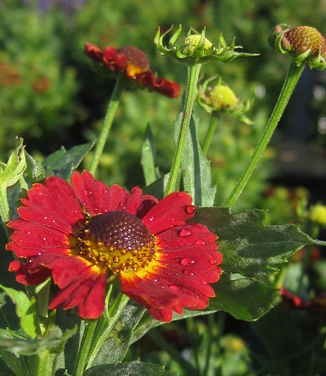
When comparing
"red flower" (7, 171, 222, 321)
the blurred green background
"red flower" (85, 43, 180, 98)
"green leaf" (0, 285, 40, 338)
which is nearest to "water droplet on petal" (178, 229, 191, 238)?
"red flower" (7, 171, 222, 321)

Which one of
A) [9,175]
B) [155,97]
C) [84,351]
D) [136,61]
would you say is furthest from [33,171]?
[155,97]

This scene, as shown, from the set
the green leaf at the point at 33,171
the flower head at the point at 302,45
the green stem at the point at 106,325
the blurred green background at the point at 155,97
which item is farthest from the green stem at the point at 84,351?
the blurred green background at the point at 155,97

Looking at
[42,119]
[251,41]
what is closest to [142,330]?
[42,119]

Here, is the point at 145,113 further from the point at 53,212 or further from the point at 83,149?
the point at 53,212

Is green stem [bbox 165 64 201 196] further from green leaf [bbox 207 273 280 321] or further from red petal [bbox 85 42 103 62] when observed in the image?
red petal [bbox 85 42 103 62]

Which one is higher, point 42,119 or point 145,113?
point 145,113

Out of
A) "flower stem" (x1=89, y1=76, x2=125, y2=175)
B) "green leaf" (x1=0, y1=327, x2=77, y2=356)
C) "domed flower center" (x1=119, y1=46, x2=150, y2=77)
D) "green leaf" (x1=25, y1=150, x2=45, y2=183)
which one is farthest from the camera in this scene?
"domed flower center" (x1=119, y1=46, x2=150, y2=77)
